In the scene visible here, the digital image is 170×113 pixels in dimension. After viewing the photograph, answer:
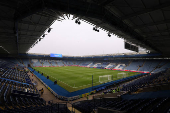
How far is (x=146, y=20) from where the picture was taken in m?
11.6

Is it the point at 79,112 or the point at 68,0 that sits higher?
the point at 68,0

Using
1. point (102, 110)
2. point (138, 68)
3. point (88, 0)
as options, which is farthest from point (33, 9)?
point (138, 68)

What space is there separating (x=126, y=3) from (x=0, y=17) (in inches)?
512

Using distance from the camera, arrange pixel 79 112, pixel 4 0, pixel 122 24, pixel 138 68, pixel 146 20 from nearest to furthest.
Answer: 1. pixel 4 0
2. pixel 79 112
3. pixel 146 20
4. pixel 122 24
5. pixel 138 68

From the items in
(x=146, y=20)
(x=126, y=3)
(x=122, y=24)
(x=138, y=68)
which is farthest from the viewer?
(x=138, y=68)

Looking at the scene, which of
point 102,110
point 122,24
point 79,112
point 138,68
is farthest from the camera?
point 138,68

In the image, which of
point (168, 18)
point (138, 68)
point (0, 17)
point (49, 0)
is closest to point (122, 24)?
point (168, 18)

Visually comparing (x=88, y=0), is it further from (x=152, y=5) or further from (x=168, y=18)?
(x=168, y=18)

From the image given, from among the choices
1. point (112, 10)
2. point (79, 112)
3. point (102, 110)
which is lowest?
point (79, 112)

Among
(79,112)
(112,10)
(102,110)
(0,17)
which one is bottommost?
(79,112)

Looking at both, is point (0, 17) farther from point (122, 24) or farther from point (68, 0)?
point (122, 24)

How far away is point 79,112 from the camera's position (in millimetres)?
10102

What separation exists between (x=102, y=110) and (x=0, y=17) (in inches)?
533

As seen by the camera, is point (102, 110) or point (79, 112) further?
point (79, 112)
